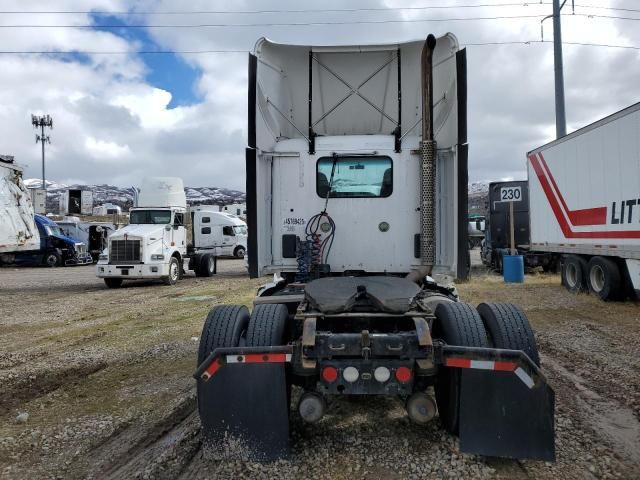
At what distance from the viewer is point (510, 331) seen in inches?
142

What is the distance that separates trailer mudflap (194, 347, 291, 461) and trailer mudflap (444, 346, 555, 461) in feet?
3.71

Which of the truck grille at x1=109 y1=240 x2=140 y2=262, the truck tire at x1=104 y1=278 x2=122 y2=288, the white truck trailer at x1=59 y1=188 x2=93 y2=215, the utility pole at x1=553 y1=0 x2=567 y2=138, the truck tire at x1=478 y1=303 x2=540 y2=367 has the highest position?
A: the utility pole at x1=553 y1=0 x2=567 y2=138

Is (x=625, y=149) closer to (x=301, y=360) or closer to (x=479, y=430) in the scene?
(x=479, y=430)

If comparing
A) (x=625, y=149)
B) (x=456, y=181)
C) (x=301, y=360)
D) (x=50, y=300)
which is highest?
(x=625, y=149)

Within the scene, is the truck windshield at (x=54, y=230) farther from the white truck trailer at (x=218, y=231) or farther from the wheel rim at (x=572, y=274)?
the wheel rim at (x=572, y=274)

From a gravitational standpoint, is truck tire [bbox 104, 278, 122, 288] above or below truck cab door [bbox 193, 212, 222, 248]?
below

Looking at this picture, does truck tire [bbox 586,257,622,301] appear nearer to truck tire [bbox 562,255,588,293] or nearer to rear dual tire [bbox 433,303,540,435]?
truck tire [bbox 562,255,588,293]

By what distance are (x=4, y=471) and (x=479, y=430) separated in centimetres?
326

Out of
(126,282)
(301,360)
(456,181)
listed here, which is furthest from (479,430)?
(126,282)

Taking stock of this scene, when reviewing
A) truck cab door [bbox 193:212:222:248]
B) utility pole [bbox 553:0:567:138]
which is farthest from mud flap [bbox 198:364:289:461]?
truck cab door [bbox 193:212:222:248]

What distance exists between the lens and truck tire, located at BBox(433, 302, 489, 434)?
3.46 m

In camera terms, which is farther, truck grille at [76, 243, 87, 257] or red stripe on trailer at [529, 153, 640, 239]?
truck grille at [76, 243, 87, 257]

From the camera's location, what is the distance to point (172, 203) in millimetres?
16922

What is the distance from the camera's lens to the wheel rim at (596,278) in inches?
447
